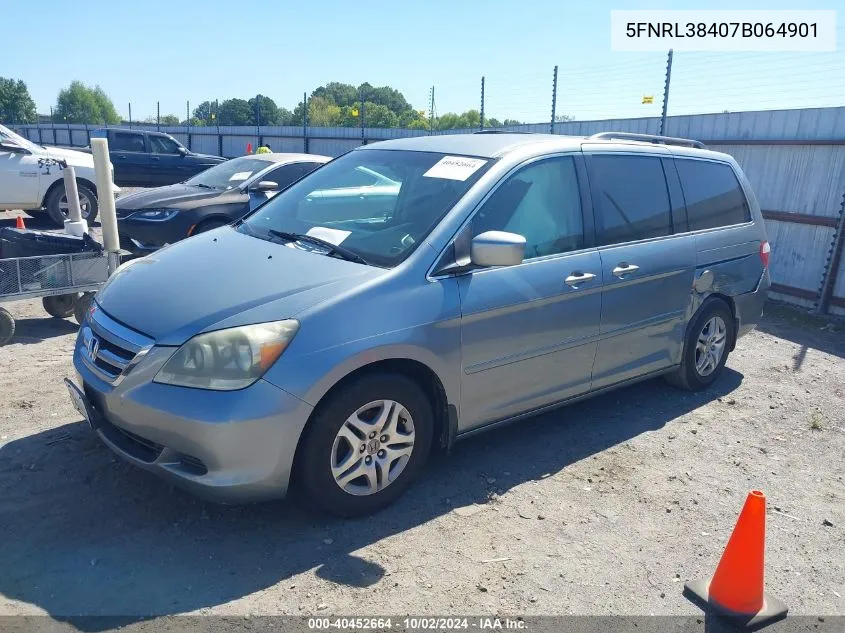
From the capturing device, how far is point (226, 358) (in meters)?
3.01

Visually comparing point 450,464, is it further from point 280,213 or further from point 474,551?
point 280,213

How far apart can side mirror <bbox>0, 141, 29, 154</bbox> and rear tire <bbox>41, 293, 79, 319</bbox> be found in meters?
5.04

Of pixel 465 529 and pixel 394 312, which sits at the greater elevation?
pixel 394 312

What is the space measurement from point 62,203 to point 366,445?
9.69 meters

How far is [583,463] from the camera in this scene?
13.8ft

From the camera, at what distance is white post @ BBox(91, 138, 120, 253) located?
586cm

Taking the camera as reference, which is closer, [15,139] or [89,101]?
[15,139]

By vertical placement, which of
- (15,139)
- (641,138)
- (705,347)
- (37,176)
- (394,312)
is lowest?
(705,347)

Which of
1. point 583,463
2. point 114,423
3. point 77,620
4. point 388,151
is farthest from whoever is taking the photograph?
point 388,151

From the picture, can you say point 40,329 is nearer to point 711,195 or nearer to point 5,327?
point 5,327

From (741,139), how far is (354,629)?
8900 mm

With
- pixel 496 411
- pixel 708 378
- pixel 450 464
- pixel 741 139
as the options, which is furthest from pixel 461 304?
pixel 741 139

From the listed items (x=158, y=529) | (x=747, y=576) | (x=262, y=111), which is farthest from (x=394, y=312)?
(x=262, y=111)

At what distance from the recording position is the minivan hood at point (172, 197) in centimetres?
831
